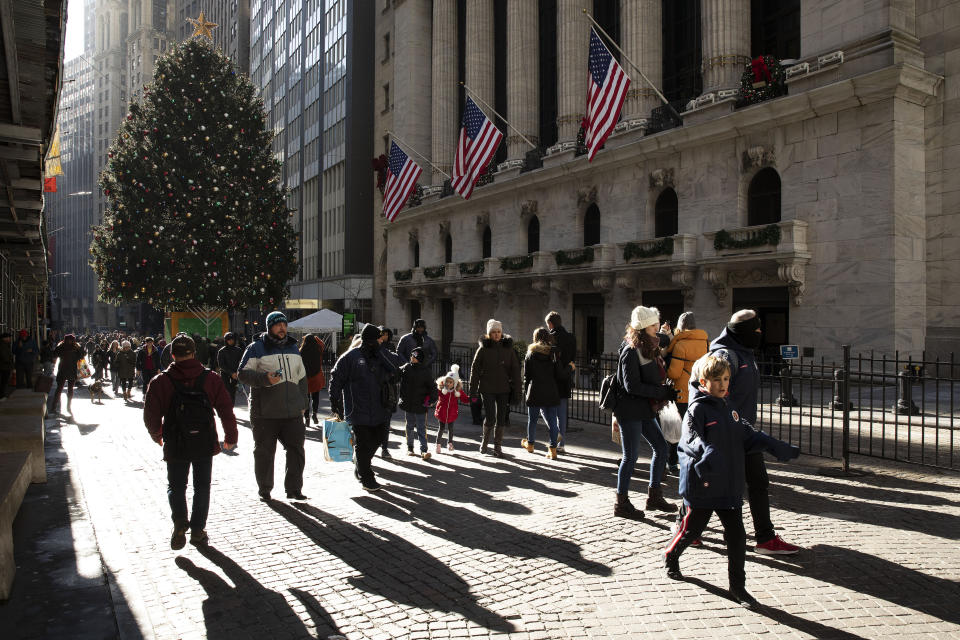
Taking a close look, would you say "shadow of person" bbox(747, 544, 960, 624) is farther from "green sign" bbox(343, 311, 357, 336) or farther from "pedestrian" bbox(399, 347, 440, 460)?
"green sign" bbox(343, 311, 357, 336)

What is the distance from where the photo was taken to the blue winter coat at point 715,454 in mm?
4520

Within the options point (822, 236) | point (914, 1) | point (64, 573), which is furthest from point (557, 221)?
point (64, 573)

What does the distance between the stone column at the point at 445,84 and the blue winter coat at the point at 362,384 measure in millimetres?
32737

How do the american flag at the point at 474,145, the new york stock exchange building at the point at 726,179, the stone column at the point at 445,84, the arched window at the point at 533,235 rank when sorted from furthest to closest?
1. the stone column at the point at 445,84
2. the arched window at the point at 533,235
3. the american flag at the point at 474,145
4. the new york stock exchange building at the point at 726,179

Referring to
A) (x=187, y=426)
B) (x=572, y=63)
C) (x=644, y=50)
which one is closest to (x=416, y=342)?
(x=187, y=426)

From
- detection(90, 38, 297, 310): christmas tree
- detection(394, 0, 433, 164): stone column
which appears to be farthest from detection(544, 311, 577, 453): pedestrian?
detection(394, 0, 433, 164): stone column

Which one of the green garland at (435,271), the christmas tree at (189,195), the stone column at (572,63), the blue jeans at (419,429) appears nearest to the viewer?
the blue jeans at (419,429)

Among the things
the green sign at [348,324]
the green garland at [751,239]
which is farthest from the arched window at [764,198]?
the green sign at [348,324]

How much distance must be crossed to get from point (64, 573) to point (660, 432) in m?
5.39

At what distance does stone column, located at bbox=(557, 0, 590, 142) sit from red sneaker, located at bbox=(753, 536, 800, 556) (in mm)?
26519

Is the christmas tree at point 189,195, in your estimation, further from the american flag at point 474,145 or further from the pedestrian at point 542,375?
the pedestrian at point 542,375

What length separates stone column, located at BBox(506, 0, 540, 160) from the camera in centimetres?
3338

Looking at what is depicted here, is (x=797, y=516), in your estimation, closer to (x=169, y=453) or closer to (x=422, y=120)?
(x=169, y=453)

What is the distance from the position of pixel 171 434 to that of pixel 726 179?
69.7 ft
